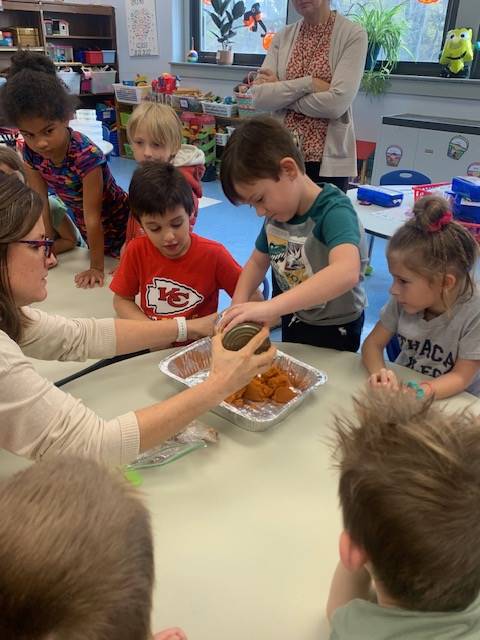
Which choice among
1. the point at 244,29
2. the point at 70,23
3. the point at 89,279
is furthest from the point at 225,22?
the point at 89,279

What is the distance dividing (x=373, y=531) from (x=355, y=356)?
0.80 metres

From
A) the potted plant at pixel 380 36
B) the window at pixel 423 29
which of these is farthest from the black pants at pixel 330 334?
the window at pixel 423 29

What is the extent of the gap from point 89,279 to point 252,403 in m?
1.02

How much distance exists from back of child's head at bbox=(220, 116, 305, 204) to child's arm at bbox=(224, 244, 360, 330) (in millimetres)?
273

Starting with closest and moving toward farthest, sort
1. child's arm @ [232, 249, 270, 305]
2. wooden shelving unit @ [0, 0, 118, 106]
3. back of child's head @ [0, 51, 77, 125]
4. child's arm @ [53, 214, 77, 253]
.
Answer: child's arm @ [232, 249, 270, 305], back of child's head @ [0, 51, 77, 125], child's arm @ [53, 214, 77, 253], wooden shelving unit @ [0, 0, 118, 106]

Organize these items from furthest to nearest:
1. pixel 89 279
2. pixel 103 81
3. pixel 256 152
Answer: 1. pixel 103 81
2. pixel 89 279
3. pixel 256 152

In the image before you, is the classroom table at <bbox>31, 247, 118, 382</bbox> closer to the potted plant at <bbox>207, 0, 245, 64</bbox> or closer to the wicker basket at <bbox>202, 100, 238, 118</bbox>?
the wicker basket at <bbox>202, 100, 238, 118</bbox>

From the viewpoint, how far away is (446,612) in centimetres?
56

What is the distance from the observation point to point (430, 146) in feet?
12.8

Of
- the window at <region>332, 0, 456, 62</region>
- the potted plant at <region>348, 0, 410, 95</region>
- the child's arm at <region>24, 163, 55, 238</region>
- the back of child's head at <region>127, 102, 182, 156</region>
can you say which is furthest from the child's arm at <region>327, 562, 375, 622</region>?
the window at <region>332, 0, 456, 62</region>

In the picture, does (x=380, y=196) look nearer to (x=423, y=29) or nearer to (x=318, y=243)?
(x=318, y=243)

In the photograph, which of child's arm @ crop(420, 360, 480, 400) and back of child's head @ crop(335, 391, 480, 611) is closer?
back of child's head @ crop(335, 391, 480, 611)

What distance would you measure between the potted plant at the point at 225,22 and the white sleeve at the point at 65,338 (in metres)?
5.14

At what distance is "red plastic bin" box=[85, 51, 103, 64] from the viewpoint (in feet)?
21.4
